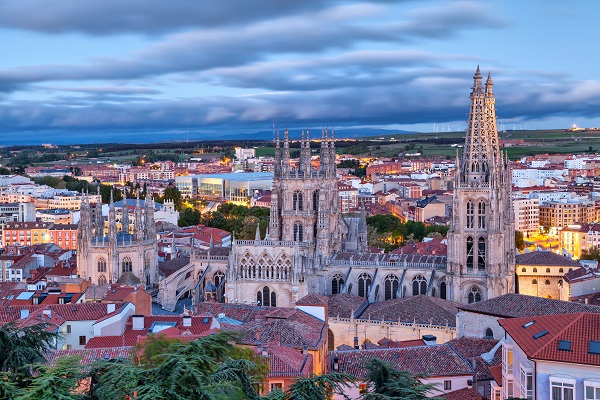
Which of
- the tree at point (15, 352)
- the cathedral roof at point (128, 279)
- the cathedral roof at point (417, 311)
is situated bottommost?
the cathedral roof at point (417, 311)

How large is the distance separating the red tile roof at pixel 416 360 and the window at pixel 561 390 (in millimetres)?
8815

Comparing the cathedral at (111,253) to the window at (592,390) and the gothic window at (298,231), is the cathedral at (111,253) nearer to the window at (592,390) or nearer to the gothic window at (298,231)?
the gothic window at (298,231)

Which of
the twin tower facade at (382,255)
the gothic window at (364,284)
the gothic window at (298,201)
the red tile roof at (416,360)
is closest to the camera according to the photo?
the red tile roof at (416,360)

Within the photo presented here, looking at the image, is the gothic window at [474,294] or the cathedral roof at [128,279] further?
the cathedral roof at [128,279]

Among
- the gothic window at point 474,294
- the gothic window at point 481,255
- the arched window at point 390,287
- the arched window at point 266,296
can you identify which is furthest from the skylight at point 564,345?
the arched window at point 266,296

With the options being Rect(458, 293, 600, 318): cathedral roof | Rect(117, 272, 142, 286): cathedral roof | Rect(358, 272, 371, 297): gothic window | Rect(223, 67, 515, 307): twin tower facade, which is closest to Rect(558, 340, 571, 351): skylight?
Rect(458, 293, 600, 318): cathedral roof

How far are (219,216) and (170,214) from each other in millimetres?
7980

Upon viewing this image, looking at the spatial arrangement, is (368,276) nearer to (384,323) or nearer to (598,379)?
(384,323)

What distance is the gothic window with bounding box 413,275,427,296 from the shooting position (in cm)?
6438

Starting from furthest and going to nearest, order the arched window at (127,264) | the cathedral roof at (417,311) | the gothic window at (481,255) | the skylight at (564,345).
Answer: the arched window at (127,264) → the gothic window at (481,255) → the cathedral roof at (417,311) → the skylight at (564,345)

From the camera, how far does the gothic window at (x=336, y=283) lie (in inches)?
2618

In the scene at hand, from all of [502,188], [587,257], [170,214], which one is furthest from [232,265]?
[170,214]

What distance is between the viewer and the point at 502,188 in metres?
64.6

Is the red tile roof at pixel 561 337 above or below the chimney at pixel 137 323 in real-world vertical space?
above
